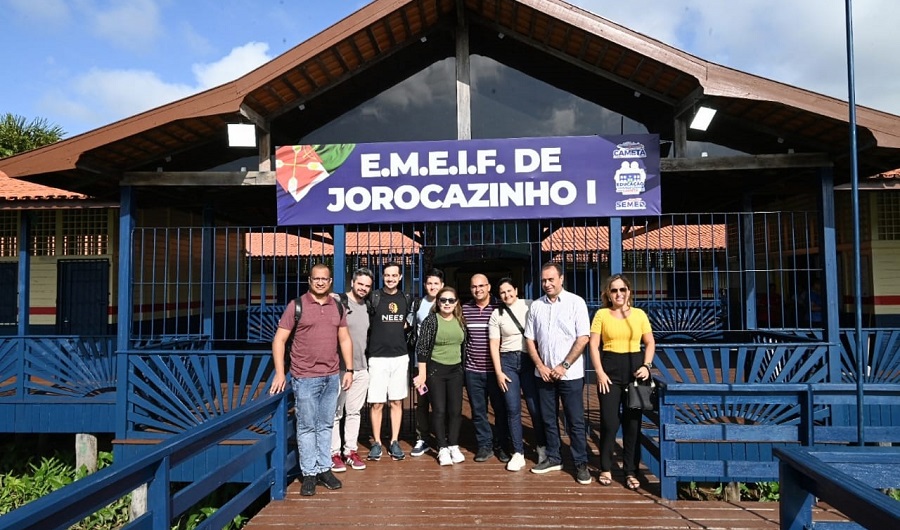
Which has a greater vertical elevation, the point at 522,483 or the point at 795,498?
the point at 795,498

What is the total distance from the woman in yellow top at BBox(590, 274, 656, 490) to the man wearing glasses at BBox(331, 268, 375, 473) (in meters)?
1.92

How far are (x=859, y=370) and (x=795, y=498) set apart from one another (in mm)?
1432

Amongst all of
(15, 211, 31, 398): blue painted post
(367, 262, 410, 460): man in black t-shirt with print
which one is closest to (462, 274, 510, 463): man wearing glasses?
(367, 262, 410, 460): man in black t-shirt with print

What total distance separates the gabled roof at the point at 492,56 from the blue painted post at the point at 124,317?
567mm

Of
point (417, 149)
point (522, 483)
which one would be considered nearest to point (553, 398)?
point (522, 483)

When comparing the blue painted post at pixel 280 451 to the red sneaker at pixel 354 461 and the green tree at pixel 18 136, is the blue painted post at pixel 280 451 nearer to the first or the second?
the red sneaker at pixel 354 461

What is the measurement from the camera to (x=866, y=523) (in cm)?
198

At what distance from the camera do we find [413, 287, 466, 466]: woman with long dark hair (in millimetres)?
4602

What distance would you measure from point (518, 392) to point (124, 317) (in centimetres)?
441

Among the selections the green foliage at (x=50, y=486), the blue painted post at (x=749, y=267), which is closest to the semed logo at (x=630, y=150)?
the blue painted post at (x=749, y=267)

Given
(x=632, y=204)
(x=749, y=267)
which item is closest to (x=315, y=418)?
(x=632, y=204)

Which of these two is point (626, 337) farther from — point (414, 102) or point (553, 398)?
point (414, 102)

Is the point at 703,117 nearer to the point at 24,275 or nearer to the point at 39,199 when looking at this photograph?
the point at 39,199

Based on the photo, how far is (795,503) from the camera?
2592mm
